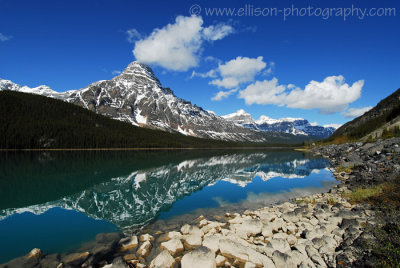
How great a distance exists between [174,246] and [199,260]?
2477 millimetres

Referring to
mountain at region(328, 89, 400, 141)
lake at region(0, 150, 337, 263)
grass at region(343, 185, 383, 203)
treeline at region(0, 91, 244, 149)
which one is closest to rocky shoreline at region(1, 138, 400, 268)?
lake at region(0, 150, 337, 263)

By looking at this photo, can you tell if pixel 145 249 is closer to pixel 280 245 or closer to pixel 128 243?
pixel 128 243

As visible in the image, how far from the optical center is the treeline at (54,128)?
136 meters

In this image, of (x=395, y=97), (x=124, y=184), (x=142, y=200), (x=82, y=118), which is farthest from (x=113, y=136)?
(x=395, y=97)

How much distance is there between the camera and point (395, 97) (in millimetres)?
137750

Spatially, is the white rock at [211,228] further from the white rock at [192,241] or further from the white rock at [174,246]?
the white rock at [174,246]

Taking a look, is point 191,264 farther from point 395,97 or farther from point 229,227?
point 395,97

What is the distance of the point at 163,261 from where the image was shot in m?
10.2

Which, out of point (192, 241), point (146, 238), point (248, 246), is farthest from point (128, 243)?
point (248, 246)

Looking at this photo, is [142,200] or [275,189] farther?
[275,189]

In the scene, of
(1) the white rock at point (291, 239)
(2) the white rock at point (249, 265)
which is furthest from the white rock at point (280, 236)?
(2) the white rock at point (249, 265)

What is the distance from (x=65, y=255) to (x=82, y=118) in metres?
199

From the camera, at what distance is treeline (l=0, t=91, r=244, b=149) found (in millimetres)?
136325

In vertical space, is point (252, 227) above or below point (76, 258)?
above
